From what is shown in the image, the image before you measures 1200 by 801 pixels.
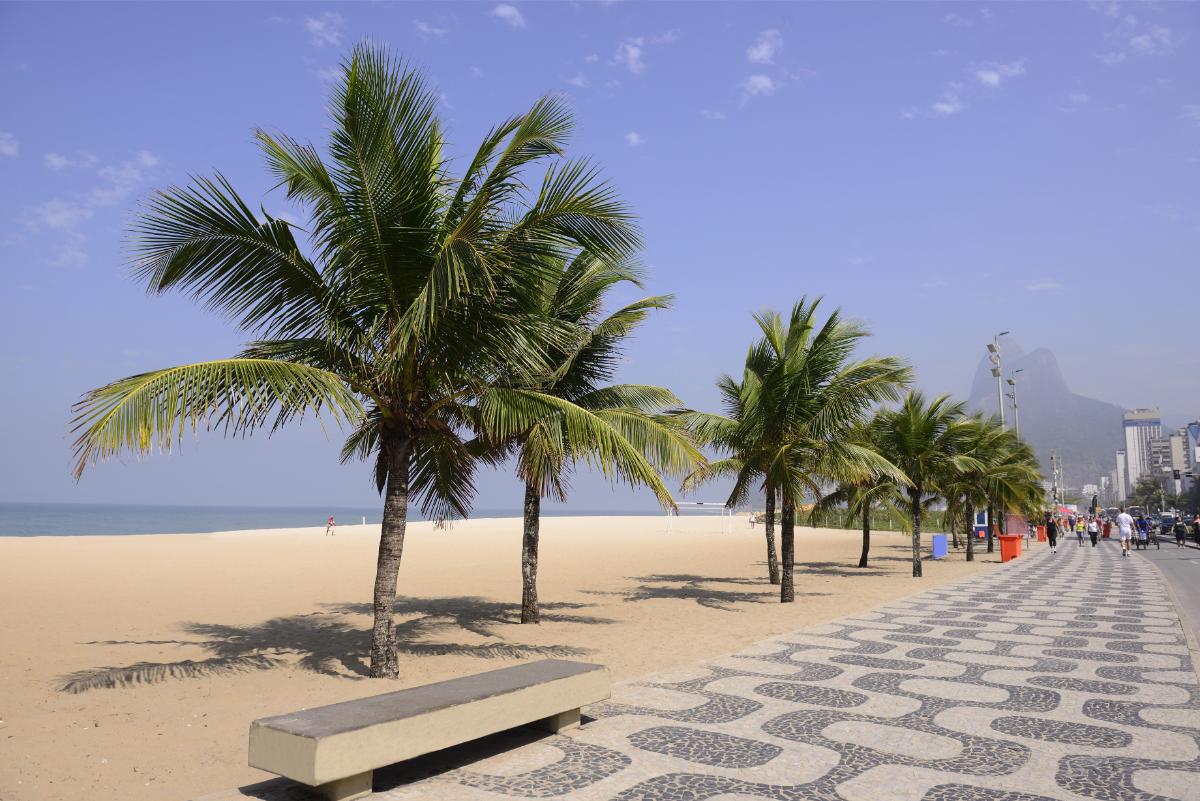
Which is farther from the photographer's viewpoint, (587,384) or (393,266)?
(587,384)

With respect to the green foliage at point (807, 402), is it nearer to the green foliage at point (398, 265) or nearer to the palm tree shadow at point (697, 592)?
the palm tree shadow at point (697, 592)

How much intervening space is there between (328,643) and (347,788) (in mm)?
6034

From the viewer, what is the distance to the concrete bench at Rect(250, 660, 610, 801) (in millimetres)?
3822

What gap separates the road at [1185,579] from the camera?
38.1ft

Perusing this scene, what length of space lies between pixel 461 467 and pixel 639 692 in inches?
167

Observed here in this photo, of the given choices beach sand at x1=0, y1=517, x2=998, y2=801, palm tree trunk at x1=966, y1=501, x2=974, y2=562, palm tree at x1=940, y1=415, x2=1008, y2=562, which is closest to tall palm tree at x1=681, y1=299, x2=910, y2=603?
beach sand at x1=0, y1=517, x2=998, y2=801

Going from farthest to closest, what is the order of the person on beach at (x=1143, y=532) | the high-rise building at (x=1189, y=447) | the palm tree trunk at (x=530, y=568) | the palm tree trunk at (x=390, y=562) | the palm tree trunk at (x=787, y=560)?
the high-rise building at (x=1189, y=447), the person on beach at (x=1143, y=532), the palm tree trunk at (x=787, y=560), the palm tree trunk at (x=530, y=568), the palm tree trunk at (x=390, y=562)

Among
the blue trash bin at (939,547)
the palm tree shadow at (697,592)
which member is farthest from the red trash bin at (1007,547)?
the palm tree shadow at (697,592)

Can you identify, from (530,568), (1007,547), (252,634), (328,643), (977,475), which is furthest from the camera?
(1007,547)

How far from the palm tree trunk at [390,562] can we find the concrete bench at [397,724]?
2249mm

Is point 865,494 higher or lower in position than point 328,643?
higher

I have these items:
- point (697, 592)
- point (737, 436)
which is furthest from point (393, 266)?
point (697, 592)

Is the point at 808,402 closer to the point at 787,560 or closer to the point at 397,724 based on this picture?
the point at 787,560

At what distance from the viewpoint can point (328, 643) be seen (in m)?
9.55
